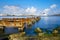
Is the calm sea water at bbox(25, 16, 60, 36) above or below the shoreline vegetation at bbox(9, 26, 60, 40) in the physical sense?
above

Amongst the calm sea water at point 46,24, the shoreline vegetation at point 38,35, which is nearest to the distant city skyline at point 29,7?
the calm sea water at point 46,24

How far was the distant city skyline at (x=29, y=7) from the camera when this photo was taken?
118 inches

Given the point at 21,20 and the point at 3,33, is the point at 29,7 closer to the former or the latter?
the point at 21,20

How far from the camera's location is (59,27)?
2.99 metres

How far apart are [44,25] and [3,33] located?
1027mm

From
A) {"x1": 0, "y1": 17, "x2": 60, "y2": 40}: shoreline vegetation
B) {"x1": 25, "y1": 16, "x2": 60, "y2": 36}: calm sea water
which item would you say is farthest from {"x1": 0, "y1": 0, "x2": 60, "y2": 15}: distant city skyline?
{"x1": 0, "y1": 17, "x2": 60, "y2": 40}: shoreline vegetation

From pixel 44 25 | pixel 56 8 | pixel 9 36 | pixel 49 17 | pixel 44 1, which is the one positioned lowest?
pixel 9 36

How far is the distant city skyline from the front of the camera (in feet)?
9.86

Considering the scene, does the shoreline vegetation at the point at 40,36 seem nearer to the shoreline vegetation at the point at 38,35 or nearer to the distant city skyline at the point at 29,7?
the shoreline vegetation at the point at 38,35

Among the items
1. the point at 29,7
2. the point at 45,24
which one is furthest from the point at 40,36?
the point at 29,7

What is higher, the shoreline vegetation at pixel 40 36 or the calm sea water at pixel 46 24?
the calm sea water at pixel 46 24

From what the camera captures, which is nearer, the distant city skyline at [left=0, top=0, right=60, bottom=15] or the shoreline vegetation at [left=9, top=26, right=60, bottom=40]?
the shoreline vegetation at [left=9, top=26, right=60, bottom=40]

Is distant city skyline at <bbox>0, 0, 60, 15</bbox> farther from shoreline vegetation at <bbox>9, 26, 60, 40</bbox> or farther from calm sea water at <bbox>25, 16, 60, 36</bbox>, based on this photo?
shoreline vegetation at <bbox>9, 26, 60, 40</bbox>

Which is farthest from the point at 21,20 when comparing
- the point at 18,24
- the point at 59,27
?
the point at 59,27
